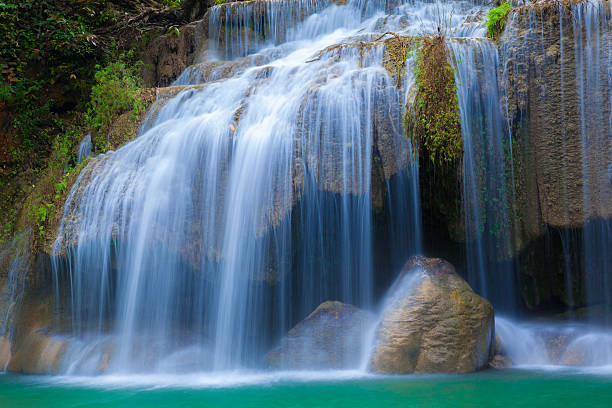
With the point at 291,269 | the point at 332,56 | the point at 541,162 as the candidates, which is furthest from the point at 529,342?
the point at 332,56

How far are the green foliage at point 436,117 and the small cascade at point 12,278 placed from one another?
262 inches

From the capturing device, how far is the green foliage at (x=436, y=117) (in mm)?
5992

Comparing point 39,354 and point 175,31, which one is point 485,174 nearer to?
point 39,354

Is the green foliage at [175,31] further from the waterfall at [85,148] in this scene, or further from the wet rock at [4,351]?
the wet rock at [4,351]

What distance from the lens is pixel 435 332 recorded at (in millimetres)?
5215

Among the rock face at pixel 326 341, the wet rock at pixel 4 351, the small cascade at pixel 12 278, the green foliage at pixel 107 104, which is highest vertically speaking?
the green foliage at pixel 107 104

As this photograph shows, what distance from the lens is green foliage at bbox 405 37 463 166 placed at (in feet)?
19.7

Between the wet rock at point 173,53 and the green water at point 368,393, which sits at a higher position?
the wet rock at point 173,53

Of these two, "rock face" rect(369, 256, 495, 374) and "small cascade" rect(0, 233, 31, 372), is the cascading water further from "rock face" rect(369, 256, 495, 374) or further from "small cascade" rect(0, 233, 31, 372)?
"small cascade" rect(0, 233, 31, 372)

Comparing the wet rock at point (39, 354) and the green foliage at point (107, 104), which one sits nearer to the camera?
the wet rock at point (39, 354)

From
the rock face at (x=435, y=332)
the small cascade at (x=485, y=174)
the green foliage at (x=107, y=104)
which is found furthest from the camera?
the green foliage at (x=107, y=104)

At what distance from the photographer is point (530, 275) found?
261 inches

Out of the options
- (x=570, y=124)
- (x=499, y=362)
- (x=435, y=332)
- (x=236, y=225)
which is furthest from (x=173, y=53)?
(x=499, y=362)

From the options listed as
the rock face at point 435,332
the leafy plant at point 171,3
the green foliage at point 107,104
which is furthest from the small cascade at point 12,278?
the leafy plant at point 171,3
